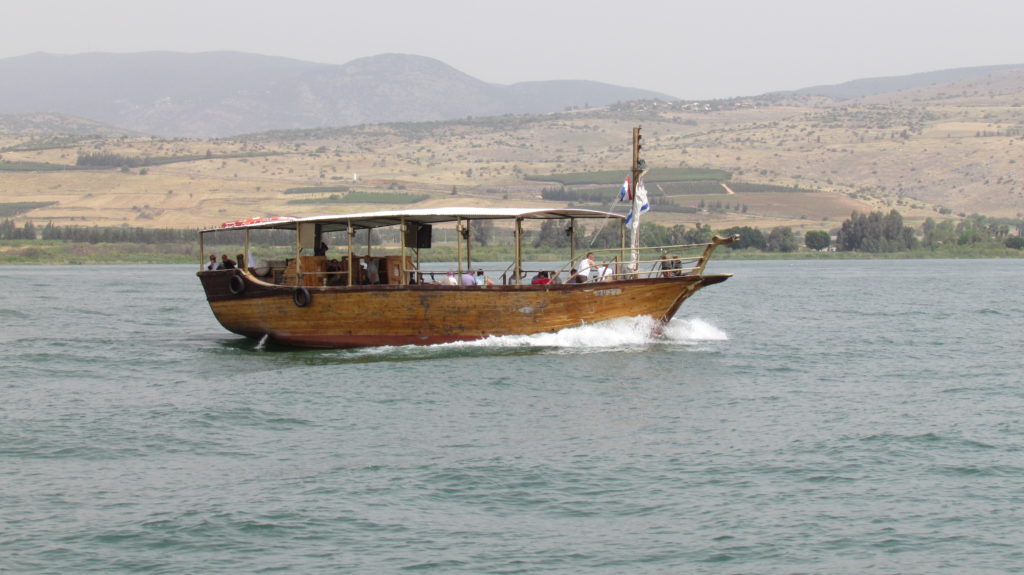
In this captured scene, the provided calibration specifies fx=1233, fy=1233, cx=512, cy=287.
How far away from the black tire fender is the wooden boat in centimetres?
3

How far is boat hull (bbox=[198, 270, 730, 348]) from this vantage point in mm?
29641

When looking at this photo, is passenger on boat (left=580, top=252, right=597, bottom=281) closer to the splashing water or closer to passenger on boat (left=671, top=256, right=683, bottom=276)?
the splashing water

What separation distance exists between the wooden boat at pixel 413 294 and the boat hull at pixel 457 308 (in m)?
0.02

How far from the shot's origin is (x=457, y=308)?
2989 cm

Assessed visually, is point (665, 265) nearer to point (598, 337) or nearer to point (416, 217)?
point (598, 337)

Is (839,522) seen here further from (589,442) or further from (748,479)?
(589,442)

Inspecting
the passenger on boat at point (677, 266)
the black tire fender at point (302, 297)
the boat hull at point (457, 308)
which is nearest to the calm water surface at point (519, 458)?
the boat hull at point (457, 308)

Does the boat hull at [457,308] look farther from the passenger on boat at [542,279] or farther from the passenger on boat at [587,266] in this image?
the passenger on boat at [542,279]

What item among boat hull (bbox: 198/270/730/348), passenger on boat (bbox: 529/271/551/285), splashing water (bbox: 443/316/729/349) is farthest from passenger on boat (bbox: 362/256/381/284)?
passenger on boat (bbox: 529/271/551/285)

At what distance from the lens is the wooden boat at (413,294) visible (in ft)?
97.3

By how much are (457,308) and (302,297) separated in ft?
14.0

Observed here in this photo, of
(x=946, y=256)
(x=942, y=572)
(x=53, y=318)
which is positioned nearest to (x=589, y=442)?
(x=942, y=572)

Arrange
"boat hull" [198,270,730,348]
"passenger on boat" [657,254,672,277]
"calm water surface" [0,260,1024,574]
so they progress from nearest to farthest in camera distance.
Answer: "calm water surface" [0,260,1024,574]
"passenger on boat" [657,254,672,277]
"boat hull" [198,270,730,348]

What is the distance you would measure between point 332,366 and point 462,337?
3340 millimetres
